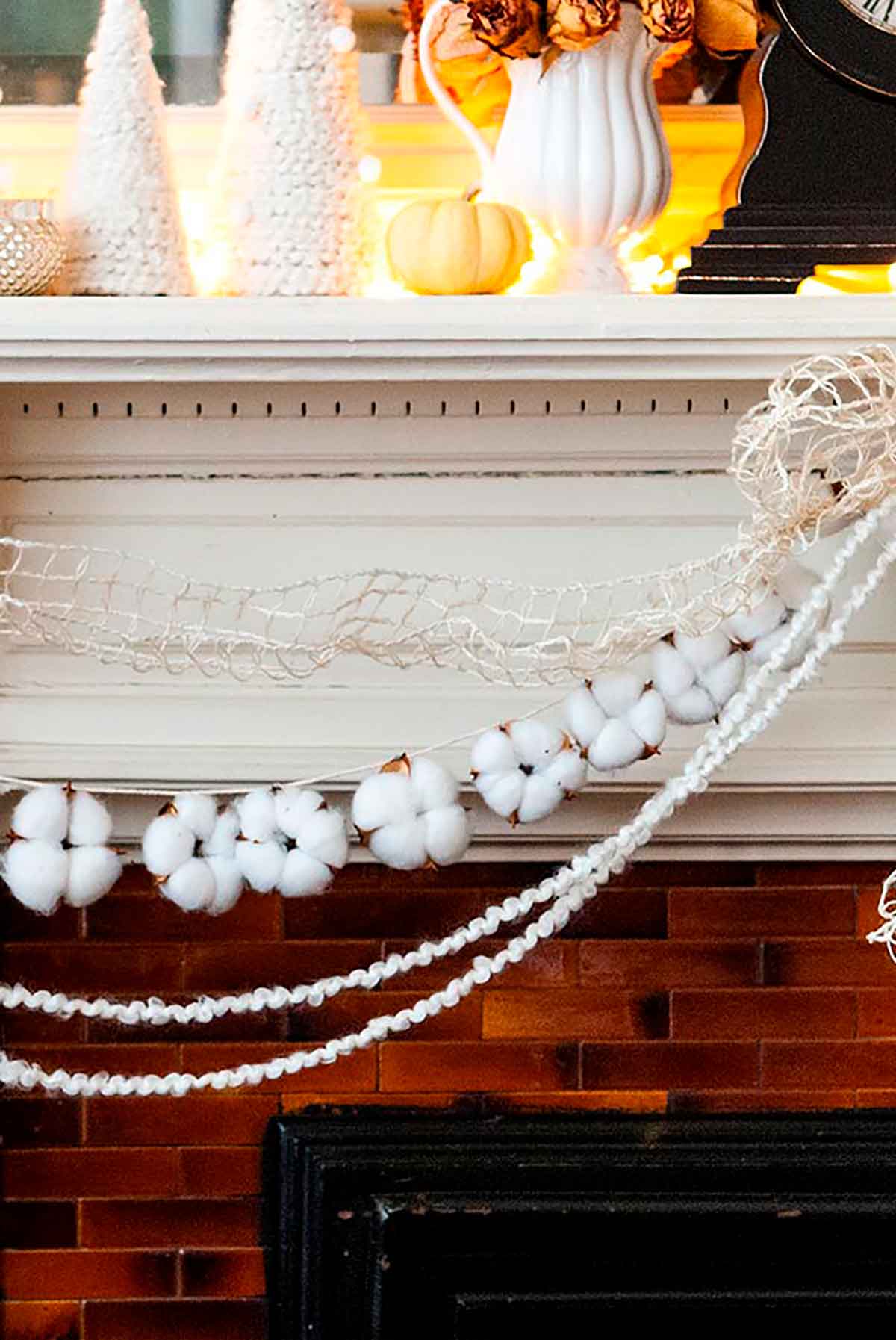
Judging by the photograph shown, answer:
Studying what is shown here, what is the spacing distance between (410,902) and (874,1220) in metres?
0.46

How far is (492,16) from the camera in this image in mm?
986

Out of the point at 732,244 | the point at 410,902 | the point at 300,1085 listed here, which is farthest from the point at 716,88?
the point at 300,1085

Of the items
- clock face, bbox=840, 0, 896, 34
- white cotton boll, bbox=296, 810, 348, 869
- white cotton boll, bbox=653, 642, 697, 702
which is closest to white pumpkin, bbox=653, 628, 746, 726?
white cotton boll, bbox=653, 642, 697, 702

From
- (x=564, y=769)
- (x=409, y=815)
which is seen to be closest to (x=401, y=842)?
(x=409, y=815)

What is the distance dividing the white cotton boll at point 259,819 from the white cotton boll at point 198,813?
24 mm

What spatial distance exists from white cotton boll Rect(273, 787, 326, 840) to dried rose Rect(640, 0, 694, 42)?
1.84ft

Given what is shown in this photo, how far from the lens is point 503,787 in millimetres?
1024

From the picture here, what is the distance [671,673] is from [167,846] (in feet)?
1.19

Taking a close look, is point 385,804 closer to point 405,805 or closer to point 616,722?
point 405,805

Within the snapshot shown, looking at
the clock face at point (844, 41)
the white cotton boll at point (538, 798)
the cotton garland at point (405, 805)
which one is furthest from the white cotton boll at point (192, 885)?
the clock face at point (844, 41)

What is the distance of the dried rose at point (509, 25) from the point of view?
98 centimetres

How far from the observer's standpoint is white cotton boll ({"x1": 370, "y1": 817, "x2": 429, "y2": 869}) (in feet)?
3.35

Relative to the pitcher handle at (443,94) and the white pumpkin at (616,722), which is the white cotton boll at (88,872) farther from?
the pitcher handle at (443,94)

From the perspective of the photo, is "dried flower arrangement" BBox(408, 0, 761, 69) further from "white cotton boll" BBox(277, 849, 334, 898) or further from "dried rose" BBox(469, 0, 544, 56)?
"white cotton boll" BBox(277, 849, 334, 898)
